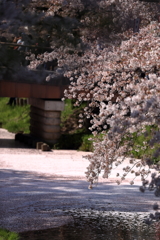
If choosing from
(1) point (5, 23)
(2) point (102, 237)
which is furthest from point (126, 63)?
(1) point (5, 23)

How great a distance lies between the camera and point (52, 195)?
9344mm

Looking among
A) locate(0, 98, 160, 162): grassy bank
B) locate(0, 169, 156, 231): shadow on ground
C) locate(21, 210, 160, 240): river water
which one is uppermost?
locate(0, 98, 160, 162): grassy bank

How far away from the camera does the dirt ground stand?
7.57m

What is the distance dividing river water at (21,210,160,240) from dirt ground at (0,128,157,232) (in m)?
0.24

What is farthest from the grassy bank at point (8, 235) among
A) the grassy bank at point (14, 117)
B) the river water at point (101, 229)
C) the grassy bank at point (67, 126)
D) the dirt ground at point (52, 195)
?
the grassy bank at point (14, 117)

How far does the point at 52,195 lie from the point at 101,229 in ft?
8.24

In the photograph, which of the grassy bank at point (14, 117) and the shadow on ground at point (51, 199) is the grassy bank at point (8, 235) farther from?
the grassy bank at point (14, 117)

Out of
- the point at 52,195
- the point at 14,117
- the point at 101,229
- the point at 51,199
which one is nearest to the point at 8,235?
the point at 101,229

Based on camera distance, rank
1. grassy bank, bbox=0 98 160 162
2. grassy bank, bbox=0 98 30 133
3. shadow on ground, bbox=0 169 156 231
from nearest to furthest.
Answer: shadow on ground, bbox=0 169 156 231, grassy bank, bbox=0 98 160 162, grassy bank, bbox=0 98 30 133

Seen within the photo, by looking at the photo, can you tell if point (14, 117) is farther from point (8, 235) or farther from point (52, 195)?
point (8, 235)

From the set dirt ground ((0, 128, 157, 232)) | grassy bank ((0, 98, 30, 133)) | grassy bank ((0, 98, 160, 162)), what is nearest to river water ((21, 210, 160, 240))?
dirt ground ((0, 128, 157, 232))

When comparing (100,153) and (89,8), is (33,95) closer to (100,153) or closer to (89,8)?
(89,8)

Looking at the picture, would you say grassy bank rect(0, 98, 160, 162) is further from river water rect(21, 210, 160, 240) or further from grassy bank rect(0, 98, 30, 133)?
river water rect(21, 210, 160, 240)

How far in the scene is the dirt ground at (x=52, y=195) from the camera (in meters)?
7.57
